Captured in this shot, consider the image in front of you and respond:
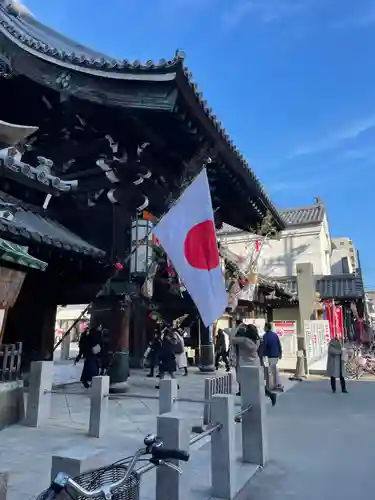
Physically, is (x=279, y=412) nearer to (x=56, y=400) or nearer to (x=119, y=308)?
(x=119, y=308)

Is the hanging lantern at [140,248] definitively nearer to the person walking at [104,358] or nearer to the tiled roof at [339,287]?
the person walking at [104,358]

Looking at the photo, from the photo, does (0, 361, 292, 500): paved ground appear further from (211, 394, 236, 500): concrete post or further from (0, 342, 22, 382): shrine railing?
(0, 342, 22, 382): shrine railing

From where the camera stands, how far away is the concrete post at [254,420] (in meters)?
4.90

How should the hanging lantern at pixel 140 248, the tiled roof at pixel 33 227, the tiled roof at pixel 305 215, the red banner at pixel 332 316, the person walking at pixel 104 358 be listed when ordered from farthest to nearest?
the tiled roof at pixel 305 215, the red banner at pixel 332 316, the person walking at pixel 104 358, the hanging lantern at pixel 140 248, the tiled roof at pixel 33 227

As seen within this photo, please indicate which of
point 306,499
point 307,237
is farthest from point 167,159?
point 307,237

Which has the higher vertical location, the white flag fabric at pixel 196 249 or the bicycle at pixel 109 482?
the white flag fabric at pixel 196 249

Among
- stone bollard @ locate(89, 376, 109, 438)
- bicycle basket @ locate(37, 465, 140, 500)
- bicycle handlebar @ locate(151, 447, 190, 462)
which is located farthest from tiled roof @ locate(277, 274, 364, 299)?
bicycle basket @ locate(37, 465, 140, 500)

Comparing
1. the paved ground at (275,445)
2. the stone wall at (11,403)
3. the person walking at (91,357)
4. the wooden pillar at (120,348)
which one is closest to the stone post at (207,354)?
the paved ground at (275,445)

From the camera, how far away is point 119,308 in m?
9.44

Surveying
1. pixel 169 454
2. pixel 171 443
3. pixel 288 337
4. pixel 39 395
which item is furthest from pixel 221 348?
pixel 169 454

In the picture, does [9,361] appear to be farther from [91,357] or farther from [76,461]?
[76,461]

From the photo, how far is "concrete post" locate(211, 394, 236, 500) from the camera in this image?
3.92m

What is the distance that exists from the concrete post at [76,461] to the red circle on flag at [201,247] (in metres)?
3.28

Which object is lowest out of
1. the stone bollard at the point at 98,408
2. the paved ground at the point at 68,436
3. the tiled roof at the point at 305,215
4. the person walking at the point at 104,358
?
the paved ground at the point at 68,436
